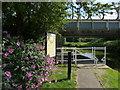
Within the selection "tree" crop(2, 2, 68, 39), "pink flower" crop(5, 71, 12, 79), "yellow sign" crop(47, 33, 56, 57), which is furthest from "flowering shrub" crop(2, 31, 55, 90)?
"yellow sign" crop(47, 33, 56, 57)

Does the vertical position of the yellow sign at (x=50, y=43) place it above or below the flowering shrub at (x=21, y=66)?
above

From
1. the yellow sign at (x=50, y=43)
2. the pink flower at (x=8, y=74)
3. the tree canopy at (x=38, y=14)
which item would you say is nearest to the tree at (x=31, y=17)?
the tree canopy at (x=38, y=14)

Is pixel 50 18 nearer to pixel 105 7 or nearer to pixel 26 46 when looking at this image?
pixel 26 46

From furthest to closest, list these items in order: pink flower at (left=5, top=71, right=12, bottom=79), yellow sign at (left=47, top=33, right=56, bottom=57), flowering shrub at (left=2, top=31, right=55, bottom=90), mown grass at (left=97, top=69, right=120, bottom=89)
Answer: yellow sign at (left=47, top=33, right=56, bottom=57) → mown grass at (left=97, top=69, right=120, bottom=89) → flowering shrub at (left=2, top=31, right=55, bottom=90) → pink flower at (left=5, top=71, right=12, bottom=79)

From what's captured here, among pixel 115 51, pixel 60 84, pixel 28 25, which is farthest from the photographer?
pixel 115 51

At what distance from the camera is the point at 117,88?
2941 millimetres

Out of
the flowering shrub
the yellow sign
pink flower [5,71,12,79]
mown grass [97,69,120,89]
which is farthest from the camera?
the yellow sign

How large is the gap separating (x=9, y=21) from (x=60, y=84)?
216 cm

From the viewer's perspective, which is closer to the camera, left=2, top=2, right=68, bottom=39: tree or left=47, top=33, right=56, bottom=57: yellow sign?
left=2, top=2, right=68, bottom=39: tree

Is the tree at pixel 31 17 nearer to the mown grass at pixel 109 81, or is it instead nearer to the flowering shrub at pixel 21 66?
the flowering shrub at pixel 21 66

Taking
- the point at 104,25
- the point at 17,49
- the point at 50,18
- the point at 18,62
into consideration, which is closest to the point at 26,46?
the point at 17,49

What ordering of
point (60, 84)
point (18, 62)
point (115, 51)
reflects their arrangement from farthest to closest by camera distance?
point (115, 51) → point (60, 84) → point (18, 62)

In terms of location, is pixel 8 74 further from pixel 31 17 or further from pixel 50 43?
pixel 50 43

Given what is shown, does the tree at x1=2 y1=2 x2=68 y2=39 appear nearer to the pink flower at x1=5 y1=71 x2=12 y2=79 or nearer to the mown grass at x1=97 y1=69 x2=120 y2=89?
the pink flower at x1=5 y1=71 x2=12 y2=79
